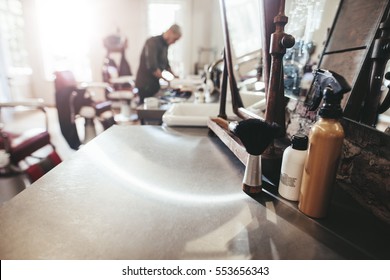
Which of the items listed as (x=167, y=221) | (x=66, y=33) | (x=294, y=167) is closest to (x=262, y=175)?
(x=294, y=167)

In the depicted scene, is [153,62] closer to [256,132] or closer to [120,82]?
[120,82]

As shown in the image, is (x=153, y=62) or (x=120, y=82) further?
(x=120, y=82)

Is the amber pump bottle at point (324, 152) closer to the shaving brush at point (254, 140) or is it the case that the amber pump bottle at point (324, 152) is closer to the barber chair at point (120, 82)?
the shaving brush at point (254, 140)

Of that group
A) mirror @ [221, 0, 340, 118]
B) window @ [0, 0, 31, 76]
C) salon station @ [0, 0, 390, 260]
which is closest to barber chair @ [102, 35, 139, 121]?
window @ [0, 0, 31, 76]

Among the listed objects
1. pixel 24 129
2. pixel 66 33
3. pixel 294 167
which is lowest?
pixel 24 129

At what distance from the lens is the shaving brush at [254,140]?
1.90ft

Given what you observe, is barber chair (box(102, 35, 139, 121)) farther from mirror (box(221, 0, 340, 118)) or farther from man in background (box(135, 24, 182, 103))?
mirror (box(221, 0, 340, 118))

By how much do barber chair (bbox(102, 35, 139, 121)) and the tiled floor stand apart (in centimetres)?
44

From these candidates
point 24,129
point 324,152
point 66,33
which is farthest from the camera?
point 66,33

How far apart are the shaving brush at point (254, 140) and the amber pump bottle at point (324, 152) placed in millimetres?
99

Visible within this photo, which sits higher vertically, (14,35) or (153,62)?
(14,35)

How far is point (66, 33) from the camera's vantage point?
606cm

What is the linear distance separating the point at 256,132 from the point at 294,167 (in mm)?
130
